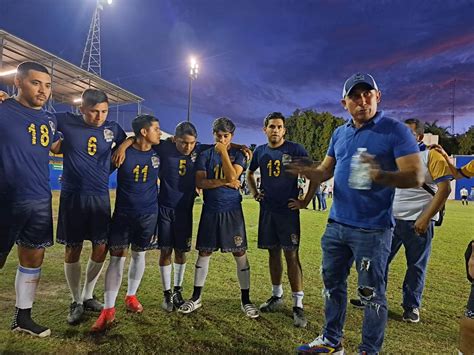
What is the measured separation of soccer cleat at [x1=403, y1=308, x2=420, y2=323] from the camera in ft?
13.1

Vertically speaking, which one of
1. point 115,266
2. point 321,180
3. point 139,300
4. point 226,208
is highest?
point 321,180

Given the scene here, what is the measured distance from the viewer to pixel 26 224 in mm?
3432

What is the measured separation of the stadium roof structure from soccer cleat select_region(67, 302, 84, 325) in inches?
756

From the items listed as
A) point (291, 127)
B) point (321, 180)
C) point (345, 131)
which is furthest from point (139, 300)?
point (291, 127)

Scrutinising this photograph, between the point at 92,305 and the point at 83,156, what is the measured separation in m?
1.77

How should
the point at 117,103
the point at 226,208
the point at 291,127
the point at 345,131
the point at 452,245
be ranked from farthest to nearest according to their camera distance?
the point at 291,127, the point at 117,103, the point at 452,245, the point at 226,208, the point at 345,131

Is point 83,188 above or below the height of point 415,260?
above

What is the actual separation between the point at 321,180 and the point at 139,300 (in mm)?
2822

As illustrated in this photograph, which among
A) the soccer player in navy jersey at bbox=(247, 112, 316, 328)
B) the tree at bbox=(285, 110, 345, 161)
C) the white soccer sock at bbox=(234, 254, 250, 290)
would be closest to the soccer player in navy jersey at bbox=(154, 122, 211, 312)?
the white soccer sock at bbox=(234, 254, 250, 290)

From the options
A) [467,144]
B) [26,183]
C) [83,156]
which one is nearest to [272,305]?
[83,156]

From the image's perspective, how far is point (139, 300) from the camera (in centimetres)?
441

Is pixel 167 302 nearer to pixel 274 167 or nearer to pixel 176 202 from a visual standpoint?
pixel 176 202

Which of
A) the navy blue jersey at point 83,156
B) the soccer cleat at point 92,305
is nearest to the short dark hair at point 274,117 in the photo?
the navy blue jersey at point 83,156

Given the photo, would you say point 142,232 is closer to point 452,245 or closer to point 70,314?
point 70,314
